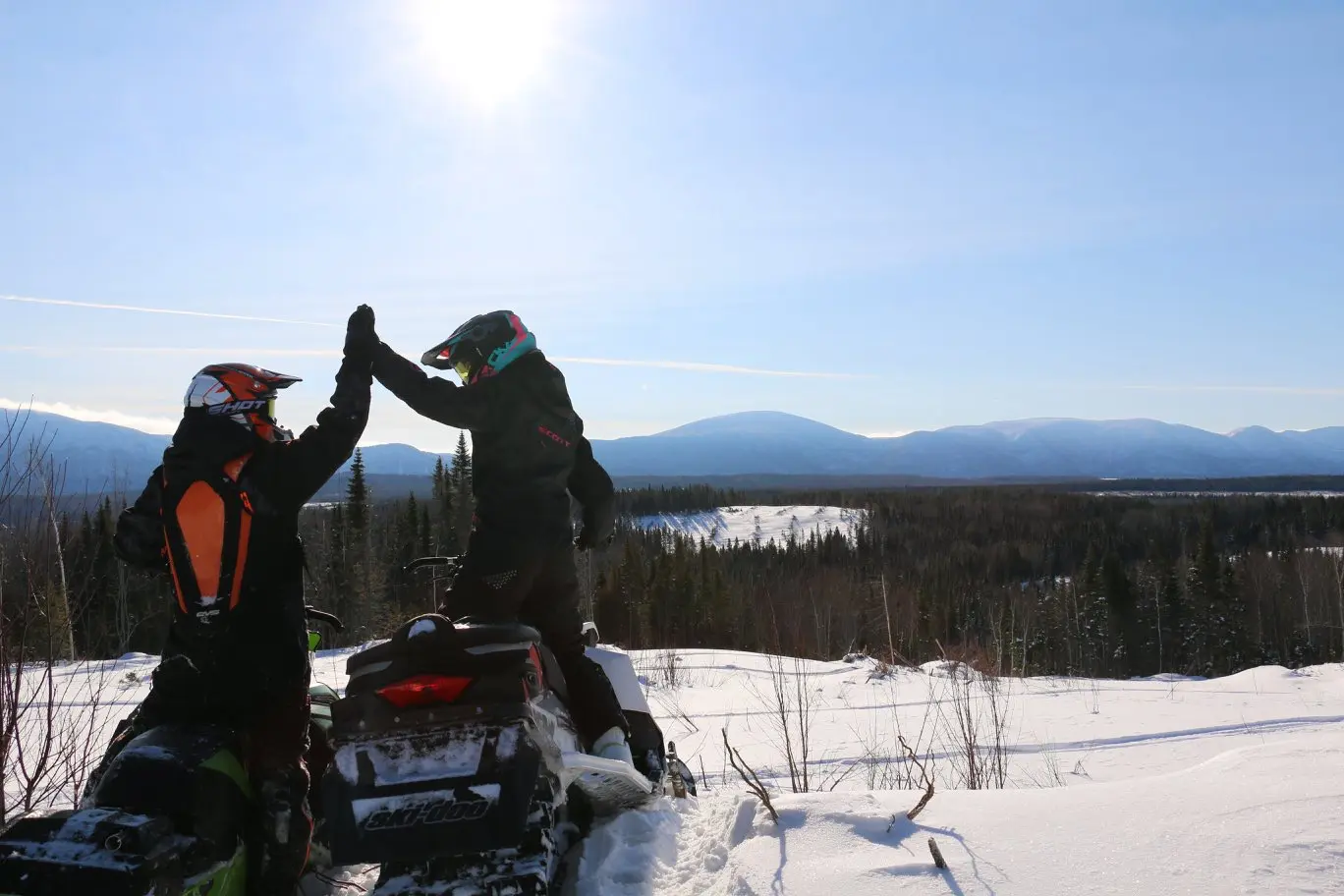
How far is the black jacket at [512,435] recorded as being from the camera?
10.8 feet

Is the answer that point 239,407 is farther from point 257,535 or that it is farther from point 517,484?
point 517,484

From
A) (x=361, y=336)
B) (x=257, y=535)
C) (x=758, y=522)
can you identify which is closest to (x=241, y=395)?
(x=257, y=535)

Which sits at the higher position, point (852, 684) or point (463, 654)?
point (463, 654)

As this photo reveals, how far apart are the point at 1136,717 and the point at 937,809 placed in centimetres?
717

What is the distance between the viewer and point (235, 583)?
269cm

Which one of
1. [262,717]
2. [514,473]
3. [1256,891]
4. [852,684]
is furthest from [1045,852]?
[852,684]

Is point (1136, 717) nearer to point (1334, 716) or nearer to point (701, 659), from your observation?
point (1334, 716)

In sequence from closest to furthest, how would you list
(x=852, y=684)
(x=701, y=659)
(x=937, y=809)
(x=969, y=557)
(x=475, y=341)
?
(x=937, y=809) < (x=475, y=341) < (x=852, y=684) < (x=701, y=659) < (x=969, y=557)

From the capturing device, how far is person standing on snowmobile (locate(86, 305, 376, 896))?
266 cm

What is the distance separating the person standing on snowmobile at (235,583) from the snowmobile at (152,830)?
0.17 m

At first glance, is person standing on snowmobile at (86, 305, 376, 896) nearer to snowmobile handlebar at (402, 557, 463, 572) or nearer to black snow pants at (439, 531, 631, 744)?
black snow pants at (439, 531, 631, 744)

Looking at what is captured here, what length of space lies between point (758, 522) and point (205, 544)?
16563 centimetres

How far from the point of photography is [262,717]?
2.72 m

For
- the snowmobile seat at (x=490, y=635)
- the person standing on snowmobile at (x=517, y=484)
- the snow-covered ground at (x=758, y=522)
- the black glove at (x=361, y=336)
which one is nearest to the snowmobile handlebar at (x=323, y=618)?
the person standing on snowmobile at (x=517, y=484)
